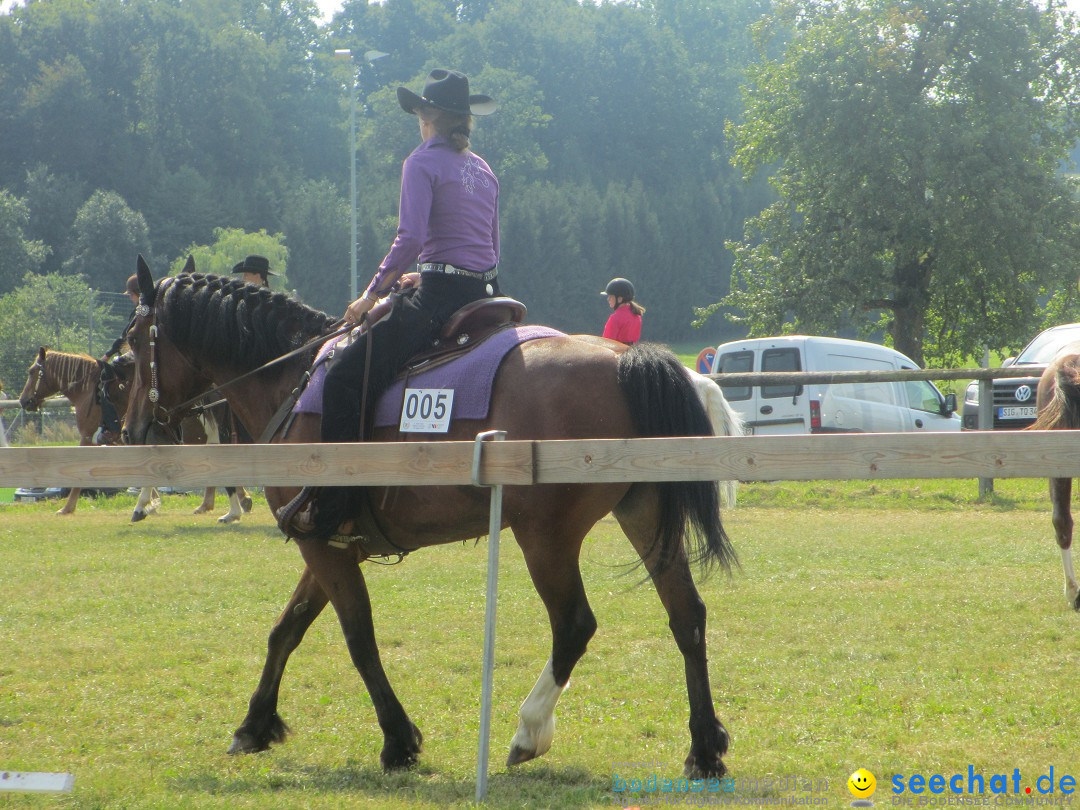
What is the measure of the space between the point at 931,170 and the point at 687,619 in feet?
112

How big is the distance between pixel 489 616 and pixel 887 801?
155cm

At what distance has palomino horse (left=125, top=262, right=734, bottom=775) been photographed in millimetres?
4680

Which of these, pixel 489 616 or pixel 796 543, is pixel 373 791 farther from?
pixel 796 543

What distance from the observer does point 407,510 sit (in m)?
5.12

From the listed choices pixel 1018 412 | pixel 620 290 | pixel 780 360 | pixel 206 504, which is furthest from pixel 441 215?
pixel 780 360

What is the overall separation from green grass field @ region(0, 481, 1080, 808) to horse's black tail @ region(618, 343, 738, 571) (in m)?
0.32

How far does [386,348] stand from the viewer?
5.24m

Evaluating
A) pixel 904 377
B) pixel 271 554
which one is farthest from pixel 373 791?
pixel 904 377

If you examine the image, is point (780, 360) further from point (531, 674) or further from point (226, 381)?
point (226, 381)

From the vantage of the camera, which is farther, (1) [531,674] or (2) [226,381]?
(1) [531,674]

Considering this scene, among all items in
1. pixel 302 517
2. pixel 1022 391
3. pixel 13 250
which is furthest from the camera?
pixel 13 250

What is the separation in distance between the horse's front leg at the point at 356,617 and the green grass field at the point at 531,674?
9.3 inches

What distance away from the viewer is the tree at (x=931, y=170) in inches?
1409

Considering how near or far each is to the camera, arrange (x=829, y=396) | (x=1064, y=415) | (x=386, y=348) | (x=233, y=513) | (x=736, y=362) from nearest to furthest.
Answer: (x=386, y=348)
(x=1064, y=415)
(x=233, y=513)
(x=829, y=396)
(x=736, y=362)
